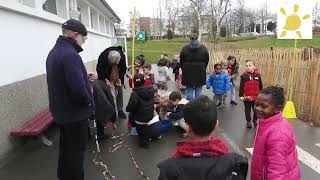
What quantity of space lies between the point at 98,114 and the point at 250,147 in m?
2.73

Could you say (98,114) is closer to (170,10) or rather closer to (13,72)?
(13,72)

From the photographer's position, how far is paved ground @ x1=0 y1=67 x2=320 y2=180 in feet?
17.6

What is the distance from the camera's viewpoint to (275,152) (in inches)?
117

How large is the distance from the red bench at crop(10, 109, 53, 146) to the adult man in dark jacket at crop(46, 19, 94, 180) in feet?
5.85

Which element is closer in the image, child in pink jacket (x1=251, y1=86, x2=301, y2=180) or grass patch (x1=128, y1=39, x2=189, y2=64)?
child in pink jacket (x1=251, y1=86, x2=301, y2=180)

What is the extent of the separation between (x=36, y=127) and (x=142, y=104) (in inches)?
71.1

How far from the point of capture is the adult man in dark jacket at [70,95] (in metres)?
4.23

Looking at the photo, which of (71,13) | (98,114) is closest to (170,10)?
(71,13)

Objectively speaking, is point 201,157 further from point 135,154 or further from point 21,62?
point 21,62

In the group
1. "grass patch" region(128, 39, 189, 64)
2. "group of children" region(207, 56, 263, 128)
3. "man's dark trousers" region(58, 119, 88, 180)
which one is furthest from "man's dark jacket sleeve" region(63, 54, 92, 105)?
"grass patch" region(128, 39, 189, 64)

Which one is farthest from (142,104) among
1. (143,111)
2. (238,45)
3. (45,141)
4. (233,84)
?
(238,45)

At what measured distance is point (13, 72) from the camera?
634cm

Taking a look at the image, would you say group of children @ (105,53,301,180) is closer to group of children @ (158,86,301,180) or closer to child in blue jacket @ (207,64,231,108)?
group of children @ (158,86,301,180)

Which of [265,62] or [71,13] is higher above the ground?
[71,13]
